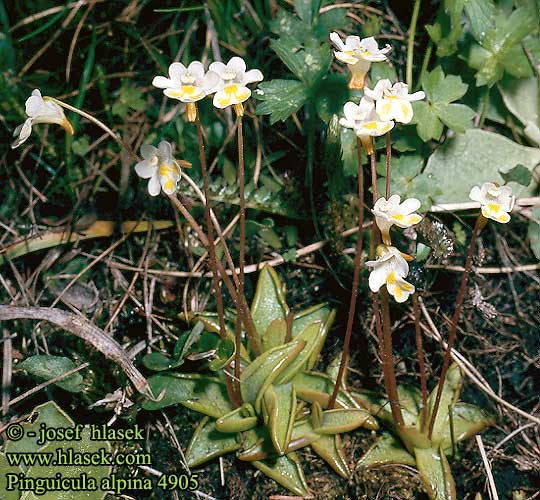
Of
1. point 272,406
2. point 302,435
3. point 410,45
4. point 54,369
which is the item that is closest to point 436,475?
point 302,435

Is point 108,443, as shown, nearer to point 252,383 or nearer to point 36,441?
point 36,441

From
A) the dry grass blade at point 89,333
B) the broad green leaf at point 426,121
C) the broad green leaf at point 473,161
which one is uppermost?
the broad green leaf at point 426,121

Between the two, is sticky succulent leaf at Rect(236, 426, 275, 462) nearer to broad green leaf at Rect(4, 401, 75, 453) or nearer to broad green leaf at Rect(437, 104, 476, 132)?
broad green leaf at Rect(4, 401, 75, 453)

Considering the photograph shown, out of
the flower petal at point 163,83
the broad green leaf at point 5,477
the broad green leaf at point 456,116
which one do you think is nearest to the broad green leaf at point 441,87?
the broad green leaf at point 456,116

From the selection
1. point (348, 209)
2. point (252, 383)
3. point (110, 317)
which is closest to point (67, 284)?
point (110, 317)

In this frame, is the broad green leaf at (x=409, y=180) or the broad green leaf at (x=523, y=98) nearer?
the broad green leaf at (x=409, y=180)

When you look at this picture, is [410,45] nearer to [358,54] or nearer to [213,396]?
[358,54]

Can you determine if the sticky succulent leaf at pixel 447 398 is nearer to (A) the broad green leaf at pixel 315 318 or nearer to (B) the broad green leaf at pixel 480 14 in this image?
(A) the broad green leaf at pixel 315 318
